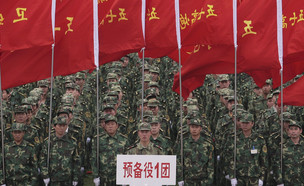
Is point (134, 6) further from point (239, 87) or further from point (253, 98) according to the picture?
point (239, 87)

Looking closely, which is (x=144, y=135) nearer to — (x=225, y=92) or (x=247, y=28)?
(x=247, y=28)

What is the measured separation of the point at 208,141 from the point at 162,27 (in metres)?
2.27

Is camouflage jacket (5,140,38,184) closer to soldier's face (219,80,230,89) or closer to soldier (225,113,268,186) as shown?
soldier (225,113,268,186)

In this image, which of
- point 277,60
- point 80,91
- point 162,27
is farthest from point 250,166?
point 80,91

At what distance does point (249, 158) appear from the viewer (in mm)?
11992

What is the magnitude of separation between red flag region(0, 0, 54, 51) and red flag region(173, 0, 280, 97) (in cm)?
259

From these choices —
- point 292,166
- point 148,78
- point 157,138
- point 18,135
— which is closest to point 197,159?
point 157,138

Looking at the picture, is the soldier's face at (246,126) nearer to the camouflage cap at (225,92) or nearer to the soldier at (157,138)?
the soldier at (157,138)

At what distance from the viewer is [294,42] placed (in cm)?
1182

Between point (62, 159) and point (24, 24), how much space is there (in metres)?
2.46

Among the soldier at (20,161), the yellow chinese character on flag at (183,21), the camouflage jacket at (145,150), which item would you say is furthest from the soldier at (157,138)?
the soldier at (20,161)

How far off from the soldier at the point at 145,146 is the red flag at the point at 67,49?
1.52 metres

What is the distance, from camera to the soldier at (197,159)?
1174 cm

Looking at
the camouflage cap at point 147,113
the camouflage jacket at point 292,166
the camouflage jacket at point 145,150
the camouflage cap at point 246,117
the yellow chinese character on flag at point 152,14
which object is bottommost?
the camouflage jacket at point 292,166
